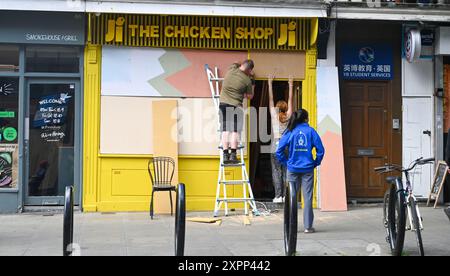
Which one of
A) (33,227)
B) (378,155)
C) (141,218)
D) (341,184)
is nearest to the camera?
(33,227)

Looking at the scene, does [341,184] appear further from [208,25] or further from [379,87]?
[208,25]

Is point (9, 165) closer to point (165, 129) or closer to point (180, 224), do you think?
point (165, 129)

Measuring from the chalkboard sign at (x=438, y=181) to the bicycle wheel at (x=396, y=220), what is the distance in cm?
447

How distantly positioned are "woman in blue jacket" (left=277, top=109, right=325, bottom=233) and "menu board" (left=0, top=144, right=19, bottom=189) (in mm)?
5090

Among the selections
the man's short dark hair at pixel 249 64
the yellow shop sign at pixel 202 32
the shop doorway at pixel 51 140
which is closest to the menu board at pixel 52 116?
the shop doorway at pixel 51 140

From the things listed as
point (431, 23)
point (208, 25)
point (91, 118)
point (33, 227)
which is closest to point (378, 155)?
point (431, 23)

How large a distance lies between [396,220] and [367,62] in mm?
5380

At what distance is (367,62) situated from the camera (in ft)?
40.7

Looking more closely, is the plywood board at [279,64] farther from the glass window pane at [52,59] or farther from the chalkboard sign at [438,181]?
the glass window pane at [52,59]

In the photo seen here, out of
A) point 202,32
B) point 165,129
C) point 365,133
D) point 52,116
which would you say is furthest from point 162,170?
point 365,133

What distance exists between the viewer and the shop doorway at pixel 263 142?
12242 mm

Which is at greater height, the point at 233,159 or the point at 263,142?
the point at 263,142

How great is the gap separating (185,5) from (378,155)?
15.9 feet

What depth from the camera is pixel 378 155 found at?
1240cm
